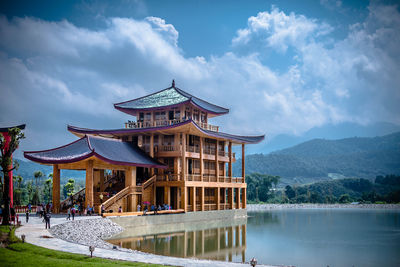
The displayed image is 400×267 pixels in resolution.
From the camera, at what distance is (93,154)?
2941 centimetres

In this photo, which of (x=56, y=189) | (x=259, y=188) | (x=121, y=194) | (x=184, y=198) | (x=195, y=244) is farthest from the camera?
(x=259, y=188)

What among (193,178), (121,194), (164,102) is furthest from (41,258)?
(164,102)

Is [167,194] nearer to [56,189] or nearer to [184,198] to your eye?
[184,198]

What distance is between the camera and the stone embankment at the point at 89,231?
2145 centimetres

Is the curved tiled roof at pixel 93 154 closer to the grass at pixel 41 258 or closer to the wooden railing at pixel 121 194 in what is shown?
the wooden railing at pixel 121 194

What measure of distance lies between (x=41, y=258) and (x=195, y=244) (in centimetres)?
1189

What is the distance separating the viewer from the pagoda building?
105ft

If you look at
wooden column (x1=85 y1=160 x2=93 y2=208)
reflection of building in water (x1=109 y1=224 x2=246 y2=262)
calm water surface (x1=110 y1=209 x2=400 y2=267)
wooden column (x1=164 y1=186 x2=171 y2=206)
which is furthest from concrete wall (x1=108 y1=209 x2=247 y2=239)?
wooden column (x1=85 y1=160 x2=93 y2=208)

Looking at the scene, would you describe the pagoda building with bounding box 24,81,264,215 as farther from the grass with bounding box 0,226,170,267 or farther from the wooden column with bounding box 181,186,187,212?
→ the grass with bounding box 0,226,170,267

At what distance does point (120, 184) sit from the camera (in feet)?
123

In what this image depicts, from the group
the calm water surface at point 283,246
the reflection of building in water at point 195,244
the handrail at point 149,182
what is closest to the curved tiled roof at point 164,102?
the handrail at point 149,182

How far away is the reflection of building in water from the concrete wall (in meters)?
1.60

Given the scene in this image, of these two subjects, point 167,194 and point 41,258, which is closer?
point 41,258

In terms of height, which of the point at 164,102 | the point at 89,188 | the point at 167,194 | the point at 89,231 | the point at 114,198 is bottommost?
the point at 89,231
